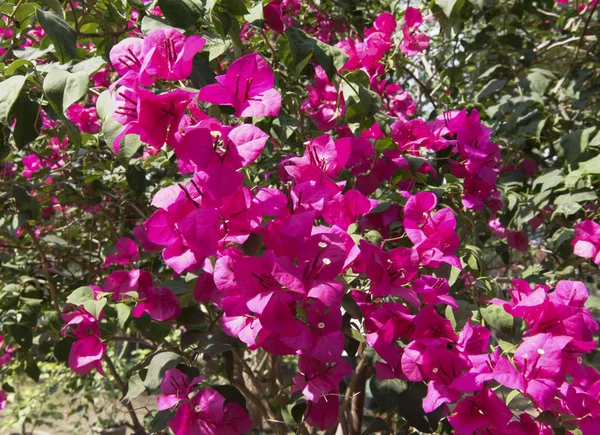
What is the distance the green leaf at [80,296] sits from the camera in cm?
110

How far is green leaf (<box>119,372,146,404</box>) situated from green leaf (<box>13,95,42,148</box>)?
0.51 m

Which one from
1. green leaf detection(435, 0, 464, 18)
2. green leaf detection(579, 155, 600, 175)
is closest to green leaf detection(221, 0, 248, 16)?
green leaf detection(435, 0, 464, 18)

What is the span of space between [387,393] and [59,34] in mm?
953

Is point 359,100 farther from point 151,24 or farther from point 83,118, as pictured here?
point 83,118

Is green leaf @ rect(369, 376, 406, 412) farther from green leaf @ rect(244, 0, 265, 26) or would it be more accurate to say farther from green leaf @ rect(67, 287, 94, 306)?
green leaf @ rect(244, 0, 265, 26)

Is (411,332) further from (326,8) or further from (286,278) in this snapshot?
(326,8)

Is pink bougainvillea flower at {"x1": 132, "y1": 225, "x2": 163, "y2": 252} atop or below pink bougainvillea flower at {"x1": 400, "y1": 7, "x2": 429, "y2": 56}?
below

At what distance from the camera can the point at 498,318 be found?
933 millimetres

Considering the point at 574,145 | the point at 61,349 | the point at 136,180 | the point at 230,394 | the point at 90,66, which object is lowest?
the point at 61,349

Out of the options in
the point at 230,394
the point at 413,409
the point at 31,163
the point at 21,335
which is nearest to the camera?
the point at 230,394

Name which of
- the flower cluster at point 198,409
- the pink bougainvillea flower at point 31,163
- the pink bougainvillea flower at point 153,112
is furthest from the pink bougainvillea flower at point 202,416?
the pink bougainvillea flower at point 31,163

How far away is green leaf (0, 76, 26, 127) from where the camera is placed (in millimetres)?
702

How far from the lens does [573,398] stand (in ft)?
2.66

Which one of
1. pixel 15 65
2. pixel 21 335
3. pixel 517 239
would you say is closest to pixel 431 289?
pixel 15 65
